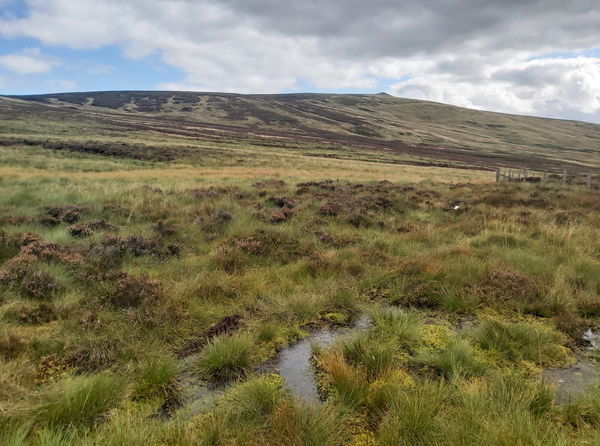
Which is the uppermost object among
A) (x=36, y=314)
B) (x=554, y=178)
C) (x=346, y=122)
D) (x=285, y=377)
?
(x=346, y=122)

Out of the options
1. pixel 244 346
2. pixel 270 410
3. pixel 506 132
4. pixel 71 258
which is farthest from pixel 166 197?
pixel 506 132

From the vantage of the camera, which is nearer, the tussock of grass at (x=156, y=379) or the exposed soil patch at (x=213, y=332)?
the tussock of grass at (x=156, y=379)

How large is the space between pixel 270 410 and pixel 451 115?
7575 inches

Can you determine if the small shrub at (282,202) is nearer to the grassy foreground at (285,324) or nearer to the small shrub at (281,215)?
the small shrub at (281,215)

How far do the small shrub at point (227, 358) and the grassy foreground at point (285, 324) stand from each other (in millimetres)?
19

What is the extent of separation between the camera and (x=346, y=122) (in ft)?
399

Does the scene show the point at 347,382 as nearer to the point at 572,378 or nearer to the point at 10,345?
the point at 572,378

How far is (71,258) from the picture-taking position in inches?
285

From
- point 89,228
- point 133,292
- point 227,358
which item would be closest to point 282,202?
point 89,228

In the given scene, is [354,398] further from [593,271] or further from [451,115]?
[451,115]

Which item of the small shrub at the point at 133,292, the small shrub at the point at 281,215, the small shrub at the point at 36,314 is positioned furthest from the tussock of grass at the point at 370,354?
the small shrub at the point at 281,215

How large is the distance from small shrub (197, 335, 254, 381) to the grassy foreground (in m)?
0.02

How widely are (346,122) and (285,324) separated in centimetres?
12221

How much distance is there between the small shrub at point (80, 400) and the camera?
132 inches
